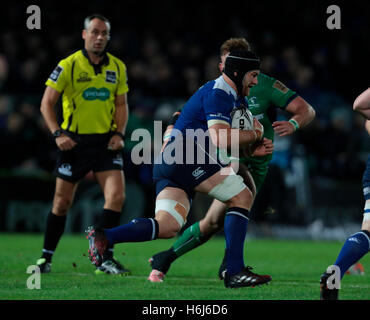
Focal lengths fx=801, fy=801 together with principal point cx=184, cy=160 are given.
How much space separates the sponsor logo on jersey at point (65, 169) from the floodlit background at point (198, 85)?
606 cm

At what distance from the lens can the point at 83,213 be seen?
14.5 m

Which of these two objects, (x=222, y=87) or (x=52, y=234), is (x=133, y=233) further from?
(x=52, y=234)

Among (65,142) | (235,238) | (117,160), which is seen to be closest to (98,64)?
(65,142)

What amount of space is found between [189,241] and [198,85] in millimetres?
9638

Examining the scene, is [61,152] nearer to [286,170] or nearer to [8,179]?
[8,179]

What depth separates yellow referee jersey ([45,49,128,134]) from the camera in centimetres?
824

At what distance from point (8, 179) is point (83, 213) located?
1500 millimetres

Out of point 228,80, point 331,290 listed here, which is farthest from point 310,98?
point 331,290

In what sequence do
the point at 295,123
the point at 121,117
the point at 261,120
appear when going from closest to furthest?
1. the point at 295,123
2. the point at 261,120
3. the point at 121,117

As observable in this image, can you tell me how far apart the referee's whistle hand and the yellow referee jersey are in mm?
188

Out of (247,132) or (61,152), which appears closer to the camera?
(247,132)

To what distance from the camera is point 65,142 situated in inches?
320
